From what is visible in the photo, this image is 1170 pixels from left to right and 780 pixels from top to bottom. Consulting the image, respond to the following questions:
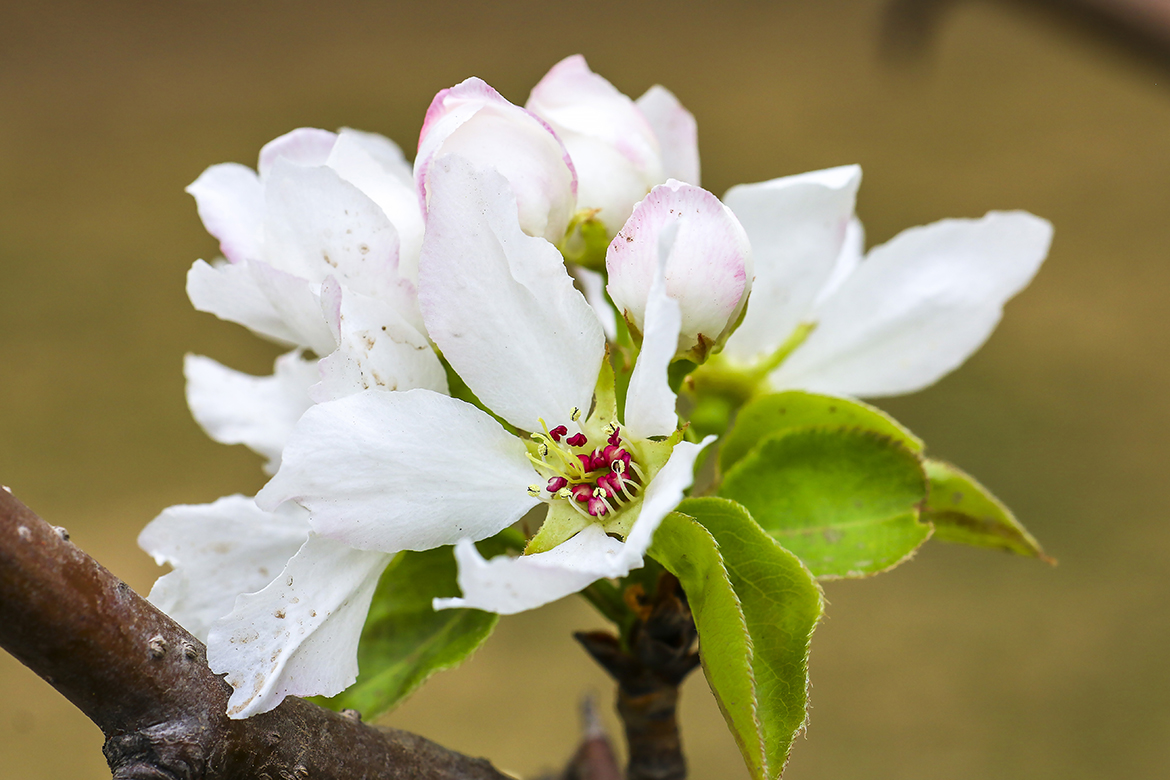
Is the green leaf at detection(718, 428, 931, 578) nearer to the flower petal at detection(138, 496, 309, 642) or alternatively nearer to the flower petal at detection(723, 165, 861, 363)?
the flower petal at detection(723, 165, 861, 363)

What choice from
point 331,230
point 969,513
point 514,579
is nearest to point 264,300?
point 331,230

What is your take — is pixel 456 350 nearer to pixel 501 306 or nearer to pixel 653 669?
pixel 501 306

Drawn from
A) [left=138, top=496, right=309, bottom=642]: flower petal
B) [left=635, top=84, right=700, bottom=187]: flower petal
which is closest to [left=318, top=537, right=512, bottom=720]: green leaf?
[left=138, top=496, right=309, bottom=642]: flower petal

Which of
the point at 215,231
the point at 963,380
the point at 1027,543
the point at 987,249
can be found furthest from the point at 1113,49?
the point at 963,380

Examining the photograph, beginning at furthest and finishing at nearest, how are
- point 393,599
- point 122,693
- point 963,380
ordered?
point 963,380 < point 393,599 < point 122,693

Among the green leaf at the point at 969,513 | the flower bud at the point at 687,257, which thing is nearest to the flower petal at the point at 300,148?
the flower bud at the point at 687,257

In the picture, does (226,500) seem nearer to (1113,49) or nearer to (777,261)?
(777,261)
